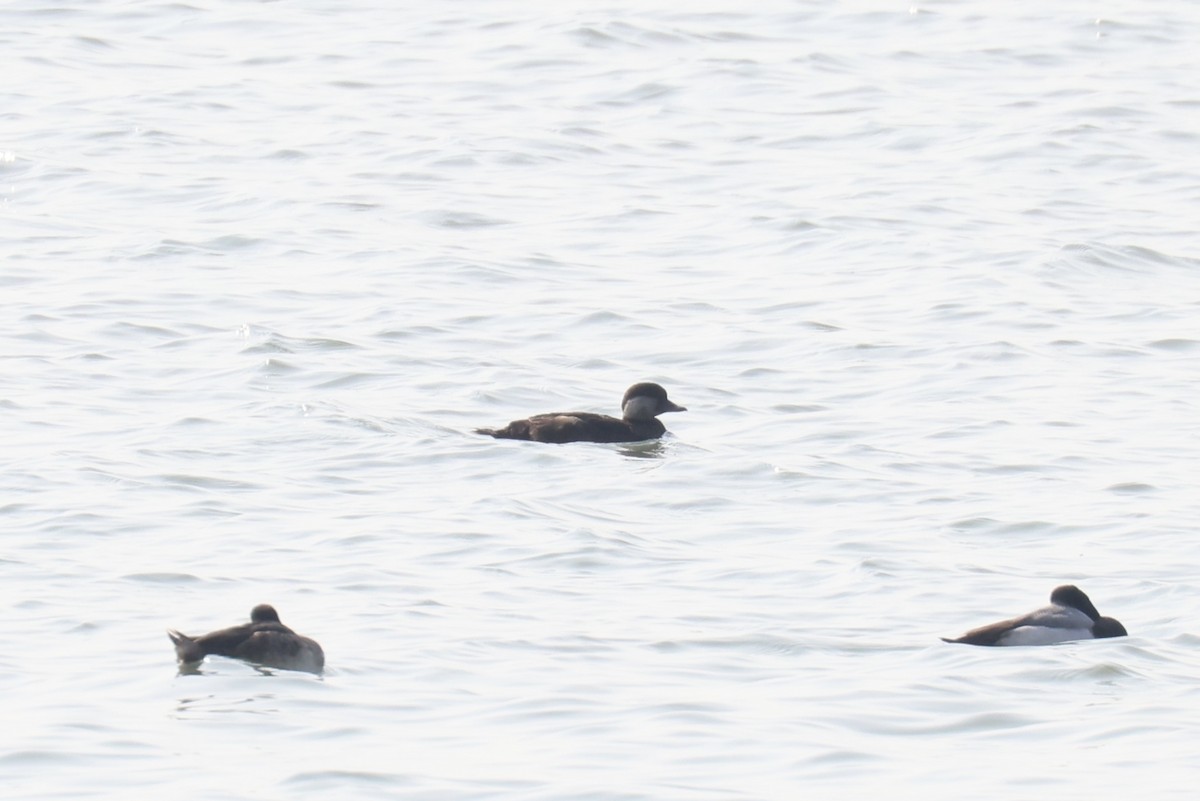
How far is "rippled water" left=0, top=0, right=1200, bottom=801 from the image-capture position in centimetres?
915

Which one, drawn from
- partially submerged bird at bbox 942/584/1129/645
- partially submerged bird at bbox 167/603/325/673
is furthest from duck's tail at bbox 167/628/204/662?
partially submerged bird at bbox 942/584/1129/645

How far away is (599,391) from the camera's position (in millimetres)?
17297

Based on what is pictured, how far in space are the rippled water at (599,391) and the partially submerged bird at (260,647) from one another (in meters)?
0.11

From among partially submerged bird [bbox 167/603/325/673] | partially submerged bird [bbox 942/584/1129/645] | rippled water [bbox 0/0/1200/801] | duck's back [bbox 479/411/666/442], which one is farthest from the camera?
duck's back [bbox 479/411/666/442]

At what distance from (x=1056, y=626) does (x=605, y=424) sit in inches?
219

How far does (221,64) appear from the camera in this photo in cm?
2933

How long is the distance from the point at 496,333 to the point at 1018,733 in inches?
397

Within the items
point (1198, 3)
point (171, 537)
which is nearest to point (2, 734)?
point (171, 537)

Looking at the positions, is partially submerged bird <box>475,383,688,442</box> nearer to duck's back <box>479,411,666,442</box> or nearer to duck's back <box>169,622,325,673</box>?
duck's back <box>479,411,666,442</box>

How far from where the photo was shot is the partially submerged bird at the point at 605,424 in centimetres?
1517

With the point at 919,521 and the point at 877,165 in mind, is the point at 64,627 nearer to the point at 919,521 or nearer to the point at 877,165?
the point at 919,521

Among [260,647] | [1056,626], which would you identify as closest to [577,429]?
[1056,626]

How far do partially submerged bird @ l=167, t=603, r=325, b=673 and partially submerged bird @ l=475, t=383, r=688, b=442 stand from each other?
5.52 metres

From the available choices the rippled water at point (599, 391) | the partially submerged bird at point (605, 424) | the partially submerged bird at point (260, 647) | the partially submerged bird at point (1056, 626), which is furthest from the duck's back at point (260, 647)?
the partially submerged bird at point (605, 424)
